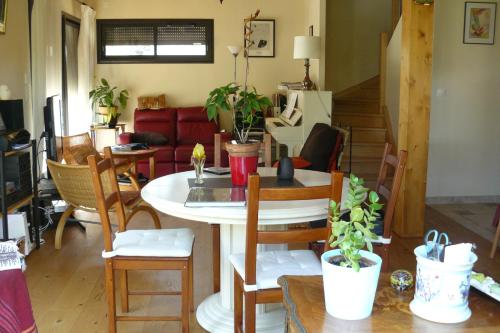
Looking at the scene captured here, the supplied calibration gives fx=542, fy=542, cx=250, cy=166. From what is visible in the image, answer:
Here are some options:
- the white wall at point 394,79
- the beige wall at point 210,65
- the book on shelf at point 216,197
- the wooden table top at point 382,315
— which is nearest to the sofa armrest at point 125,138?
the beige wall at point 210,65

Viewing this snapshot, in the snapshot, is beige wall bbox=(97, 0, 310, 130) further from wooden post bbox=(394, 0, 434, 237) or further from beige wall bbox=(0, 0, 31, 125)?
wooden post bbox=(394, 0, 434, 237)

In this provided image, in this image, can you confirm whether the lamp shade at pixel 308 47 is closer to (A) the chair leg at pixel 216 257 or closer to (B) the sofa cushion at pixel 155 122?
(B) the sofa cushion at pixel 155 122

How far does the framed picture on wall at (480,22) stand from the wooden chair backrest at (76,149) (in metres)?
4.00

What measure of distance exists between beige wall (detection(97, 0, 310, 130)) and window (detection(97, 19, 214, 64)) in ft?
0.28

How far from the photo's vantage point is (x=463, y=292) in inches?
49.7

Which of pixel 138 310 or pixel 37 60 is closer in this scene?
pixel 138 310

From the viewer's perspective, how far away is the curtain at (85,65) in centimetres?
680

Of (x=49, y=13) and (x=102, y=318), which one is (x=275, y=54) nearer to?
(x=49, y=13)

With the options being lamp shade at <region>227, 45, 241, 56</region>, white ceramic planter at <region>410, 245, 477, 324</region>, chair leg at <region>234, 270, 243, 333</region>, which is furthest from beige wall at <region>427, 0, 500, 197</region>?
white ceramic planter at <region>410, 245, 477, 324</region>

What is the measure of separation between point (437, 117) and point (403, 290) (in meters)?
4.71

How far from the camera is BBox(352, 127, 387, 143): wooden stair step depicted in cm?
680

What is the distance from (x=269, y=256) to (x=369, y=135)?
185 inches

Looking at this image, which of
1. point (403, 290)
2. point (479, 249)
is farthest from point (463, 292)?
point (479, 249)

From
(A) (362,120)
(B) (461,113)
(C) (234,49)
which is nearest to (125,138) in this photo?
(C) (234,49)
